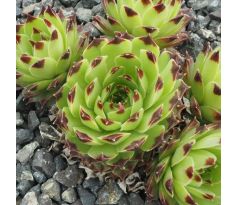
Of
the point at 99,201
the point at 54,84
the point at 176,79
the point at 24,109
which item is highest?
the point at 176,79

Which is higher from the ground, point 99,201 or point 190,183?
point 190,183

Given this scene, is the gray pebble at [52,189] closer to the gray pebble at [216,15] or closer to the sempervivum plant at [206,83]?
the sempervivum plant at [206,83]

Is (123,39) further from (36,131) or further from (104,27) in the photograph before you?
(36,131)

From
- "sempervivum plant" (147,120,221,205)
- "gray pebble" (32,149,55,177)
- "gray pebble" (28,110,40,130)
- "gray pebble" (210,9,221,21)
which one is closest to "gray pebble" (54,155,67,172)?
"gray pebble" (32,149,55,177)

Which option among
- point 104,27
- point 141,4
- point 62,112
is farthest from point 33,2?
point 62,112

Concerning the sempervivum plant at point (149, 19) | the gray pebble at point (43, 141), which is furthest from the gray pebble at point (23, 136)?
the sempervivum plant at point (149, 19)

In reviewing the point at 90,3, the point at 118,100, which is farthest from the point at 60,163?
the point at 90,3

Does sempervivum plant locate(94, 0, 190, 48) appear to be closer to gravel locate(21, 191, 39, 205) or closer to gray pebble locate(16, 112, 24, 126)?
gray pebble locate(16, 112, 24, 126)

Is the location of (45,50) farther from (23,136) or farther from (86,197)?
(86,197)
